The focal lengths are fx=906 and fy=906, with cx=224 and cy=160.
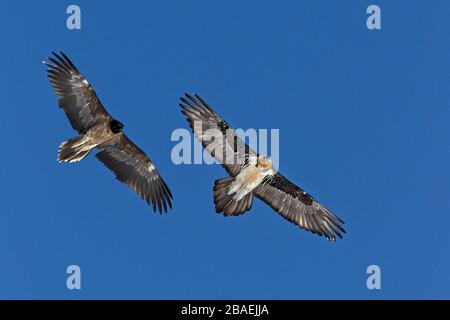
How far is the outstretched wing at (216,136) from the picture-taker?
925 inches

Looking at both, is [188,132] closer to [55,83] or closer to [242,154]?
[242,154]

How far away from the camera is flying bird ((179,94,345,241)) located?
2352cm

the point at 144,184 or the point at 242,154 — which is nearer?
the point at 242,154

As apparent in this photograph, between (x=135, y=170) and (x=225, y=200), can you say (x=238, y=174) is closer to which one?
(x=225, y=200)

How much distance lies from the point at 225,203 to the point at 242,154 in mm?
1395

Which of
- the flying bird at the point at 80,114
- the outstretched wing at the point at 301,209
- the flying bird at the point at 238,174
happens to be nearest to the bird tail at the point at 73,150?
the flying bird at the point at 80,114

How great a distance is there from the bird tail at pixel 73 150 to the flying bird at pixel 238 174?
309 centimetres

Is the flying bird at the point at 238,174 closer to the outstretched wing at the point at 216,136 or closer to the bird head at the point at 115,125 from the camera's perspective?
the outstretched wing at the point at 216,136

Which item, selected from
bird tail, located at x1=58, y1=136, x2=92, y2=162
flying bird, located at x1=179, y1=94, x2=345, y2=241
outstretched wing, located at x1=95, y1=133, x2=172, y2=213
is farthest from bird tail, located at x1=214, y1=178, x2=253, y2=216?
bird tail, located at x1=58, y1=136, x2=92, y2=162

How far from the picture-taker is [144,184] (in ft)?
86.0

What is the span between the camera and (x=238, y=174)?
78.1ft

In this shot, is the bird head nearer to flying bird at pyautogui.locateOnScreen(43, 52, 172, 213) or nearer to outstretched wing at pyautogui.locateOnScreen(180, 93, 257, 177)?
flying bird at pyautogui.locateOnScreen(43, 52, 172, 213)

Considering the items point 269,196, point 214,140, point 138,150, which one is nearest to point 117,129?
point 138,150
